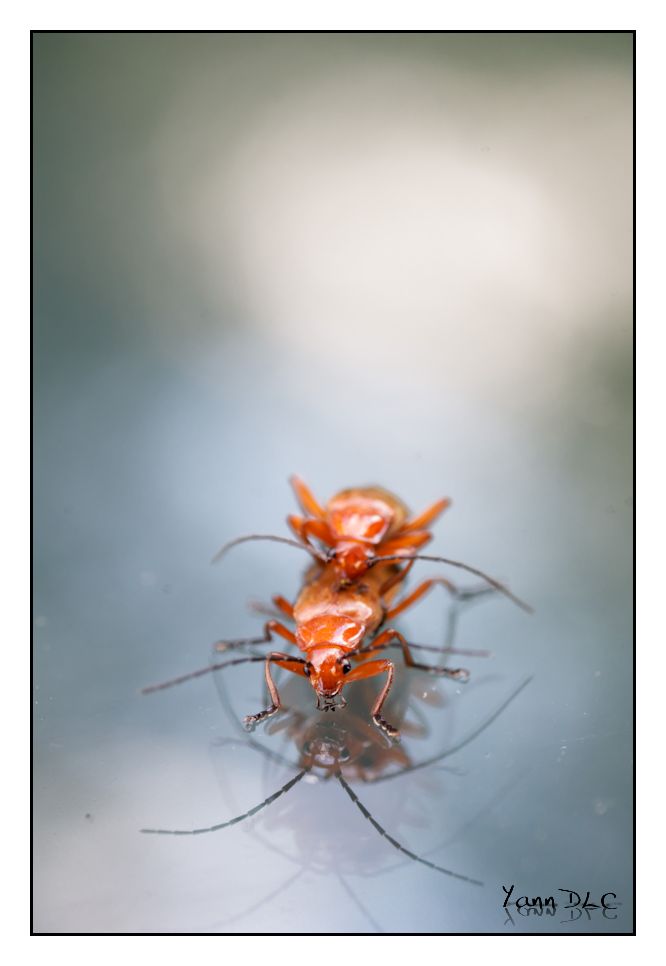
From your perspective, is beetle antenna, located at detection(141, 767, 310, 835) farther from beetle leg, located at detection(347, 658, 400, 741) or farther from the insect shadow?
beetle leg, located at detection(347, 658, 400, 741)

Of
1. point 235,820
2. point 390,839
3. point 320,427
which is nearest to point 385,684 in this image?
point 390,839

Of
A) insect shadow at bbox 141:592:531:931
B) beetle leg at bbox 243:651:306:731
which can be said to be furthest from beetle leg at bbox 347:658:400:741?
beetle leg at bbox 243:651:306:731

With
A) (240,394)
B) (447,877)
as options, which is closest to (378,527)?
(240,394)

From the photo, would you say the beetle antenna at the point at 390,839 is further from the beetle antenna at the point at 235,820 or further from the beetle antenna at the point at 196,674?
the beetle antenna at the point at 196,674

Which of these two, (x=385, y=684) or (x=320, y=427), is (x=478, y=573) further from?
(x=320, y=427)

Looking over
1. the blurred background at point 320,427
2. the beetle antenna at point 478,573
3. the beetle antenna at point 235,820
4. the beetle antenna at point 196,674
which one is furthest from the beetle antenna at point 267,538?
the beetle antenna at point 235,820

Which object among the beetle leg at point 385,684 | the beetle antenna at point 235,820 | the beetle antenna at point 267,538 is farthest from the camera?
the beetle antenna at point 267,538
